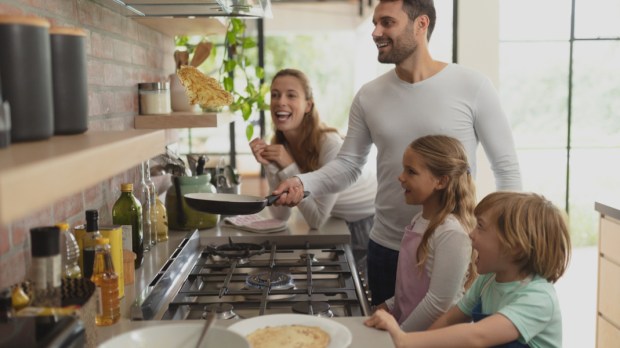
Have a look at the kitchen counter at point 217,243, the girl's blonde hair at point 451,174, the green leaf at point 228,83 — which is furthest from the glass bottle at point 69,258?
the green leaf at point 228,83

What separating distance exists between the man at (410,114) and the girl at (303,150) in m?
0.52

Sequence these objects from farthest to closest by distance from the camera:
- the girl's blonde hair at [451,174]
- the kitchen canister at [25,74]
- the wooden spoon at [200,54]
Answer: the wooden spoon at [200,54]
the girl's blonde hair at [451,174]
the kitchen canister at [25,74]

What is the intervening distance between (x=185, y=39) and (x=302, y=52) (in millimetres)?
9258

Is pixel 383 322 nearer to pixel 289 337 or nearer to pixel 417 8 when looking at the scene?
pixel 289 337

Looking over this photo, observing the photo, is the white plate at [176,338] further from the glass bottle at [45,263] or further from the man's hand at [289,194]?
the man's hand at [289,194]

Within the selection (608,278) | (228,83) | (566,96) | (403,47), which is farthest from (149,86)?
(566,96)

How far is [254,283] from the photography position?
1.80m

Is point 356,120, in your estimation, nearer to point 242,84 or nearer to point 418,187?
point 418,187

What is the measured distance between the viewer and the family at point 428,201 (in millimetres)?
1586

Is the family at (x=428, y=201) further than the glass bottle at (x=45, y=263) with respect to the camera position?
Yes

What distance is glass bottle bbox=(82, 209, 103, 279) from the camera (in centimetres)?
140

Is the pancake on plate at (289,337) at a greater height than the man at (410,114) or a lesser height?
lesser

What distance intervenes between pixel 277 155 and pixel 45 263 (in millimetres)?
1911

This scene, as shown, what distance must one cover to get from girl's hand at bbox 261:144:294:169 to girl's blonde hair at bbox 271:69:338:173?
0.08 meters
